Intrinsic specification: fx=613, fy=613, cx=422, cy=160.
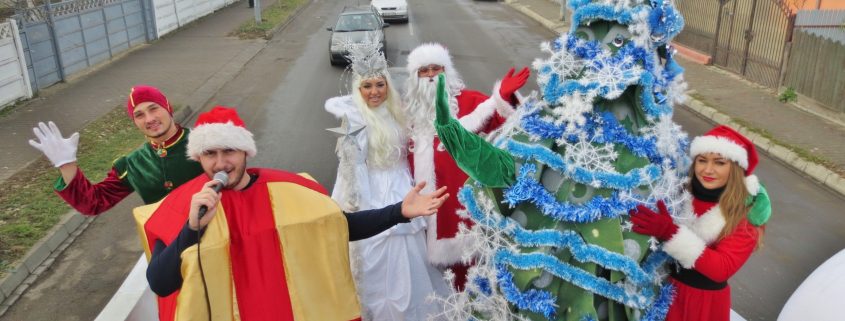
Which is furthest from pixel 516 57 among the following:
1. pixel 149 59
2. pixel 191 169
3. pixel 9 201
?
pixel 191 169

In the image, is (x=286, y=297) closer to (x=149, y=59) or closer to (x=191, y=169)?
(x=191, y=169)

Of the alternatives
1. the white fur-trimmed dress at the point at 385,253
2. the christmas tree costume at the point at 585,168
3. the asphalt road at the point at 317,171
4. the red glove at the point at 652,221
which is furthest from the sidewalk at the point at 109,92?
the red glove at the point at 652,221

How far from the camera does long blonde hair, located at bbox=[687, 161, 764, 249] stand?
2.82 m

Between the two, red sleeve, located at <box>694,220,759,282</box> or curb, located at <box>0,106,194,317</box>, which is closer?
red sleeve, located at <box>694,220,759,282</box>

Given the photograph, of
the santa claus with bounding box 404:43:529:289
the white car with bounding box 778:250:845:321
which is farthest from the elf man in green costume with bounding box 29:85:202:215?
the white car with bounding box 778:250:845:321

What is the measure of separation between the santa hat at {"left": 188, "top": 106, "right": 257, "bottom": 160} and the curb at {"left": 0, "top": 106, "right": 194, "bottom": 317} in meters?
3.85

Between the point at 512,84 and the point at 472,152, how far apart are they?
1510mm

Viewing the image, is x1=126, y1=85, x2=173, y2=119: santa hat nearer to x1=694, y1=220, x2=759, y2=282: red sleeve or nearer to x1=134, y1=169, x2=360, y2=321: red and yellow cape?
x1=134, y1=169, x2=360, y2=321: red and yellow cape

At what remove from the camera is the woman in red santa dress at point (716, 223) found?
9.02 ft

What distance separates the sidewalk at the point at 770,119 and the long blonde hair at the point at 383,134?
629cm

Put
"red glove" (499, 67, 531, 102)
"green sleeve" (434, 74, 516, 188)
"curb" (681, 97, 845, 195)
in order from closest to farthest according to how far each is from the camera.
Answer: "green sleeve" (434, 74, 516, 188)
"red glove" (499, 67, 531, 102)
"curb" (681, 97, 845, 195)

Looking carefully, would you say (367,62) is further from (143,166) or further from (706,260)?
(706,260)

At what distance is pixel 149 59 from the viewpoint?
16125 millimetres

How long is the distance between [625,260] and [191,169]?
2.57 metres
